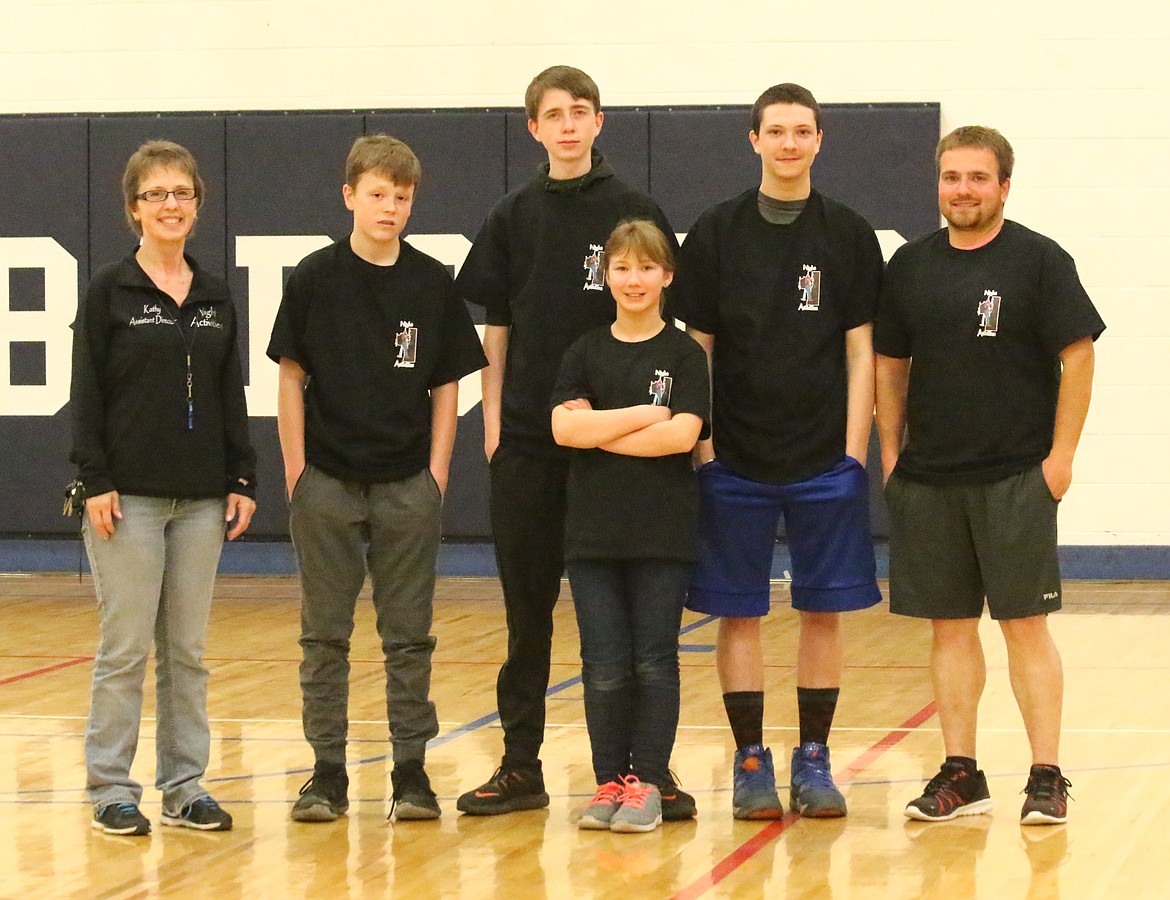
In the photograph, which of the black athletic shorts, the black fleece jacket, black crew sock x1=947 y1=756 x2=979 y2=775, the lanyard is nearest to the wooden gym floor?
black crew sock x1=947 y1=756 x2=979 y2=775

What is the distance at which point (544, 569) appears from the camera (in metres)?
4.13

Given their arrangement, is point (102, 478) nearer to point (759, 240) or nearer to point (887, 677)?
point (759, 240)

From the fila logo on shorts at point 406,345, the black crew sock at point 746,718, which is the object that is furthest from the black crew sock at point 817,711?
the fila logo on shorts at point 406,345

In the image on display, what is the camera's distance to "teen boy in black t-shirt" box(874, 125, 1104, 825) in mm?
3904

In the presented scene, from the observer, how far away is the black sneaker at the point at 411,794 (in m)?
4.00

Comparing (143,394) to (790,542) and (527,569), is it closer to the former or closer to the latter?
(527,569)

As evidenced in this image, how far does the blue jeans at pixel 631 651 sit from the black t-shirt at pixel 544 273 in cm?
38

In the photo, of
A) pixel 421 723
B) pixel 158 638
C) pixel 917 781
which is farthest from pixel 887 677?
pixel 158 638

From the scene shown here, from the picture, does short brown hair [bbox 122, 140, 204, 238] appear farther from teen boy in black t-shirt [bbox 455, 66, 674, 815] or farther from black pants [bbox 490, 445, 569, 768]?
black pants [bbox 490, 445, 569, 768]

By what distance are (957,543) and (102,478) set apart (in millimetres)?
1974

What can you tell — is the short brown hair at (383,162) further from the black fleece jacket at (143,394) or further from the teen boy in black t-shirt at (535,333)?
the black fleece jacket at (143,394)

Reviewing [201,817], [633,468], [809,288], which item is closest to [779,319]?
[809,288]

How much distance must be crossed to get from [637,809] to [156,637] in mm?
1193

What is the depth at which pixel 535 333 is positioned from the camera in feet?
13.4
